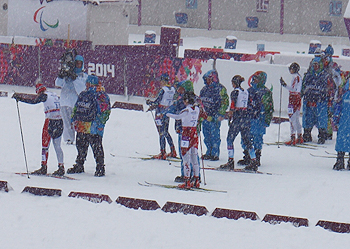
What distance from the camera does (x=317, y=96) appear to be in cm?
1581

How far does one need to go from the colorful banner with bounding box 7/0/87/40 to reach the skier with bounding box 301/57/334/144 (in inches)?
592

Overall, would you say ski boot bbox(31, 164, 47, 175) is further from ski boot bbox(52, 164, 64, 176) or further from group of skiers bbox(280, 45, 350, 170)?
group of skiers bbox(280, 45, 350, 170)

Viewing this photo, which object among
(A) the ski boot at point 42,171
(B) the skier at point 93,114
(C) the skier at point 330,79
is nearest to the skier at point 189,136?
(B) the skier at point 93,114

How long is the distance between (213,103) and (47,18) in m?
17.6

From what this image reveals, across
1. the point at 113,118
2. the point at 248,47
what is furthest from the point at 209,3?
the point at 113,118

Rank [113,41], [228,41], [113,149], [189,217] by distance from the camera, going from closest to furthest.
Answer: [189,217], [113,149], [113,41], [228,41]

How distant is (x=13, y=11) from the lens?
30.2 m

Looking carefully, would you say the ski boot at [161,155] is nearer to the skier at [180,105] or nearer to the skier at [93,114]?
the skier at [180,105]

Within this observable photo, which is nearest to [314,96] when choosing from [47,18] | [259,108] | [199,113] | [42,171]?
[259,108]

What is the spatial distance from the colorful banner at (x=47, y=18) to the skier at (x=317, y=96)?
15047 mm

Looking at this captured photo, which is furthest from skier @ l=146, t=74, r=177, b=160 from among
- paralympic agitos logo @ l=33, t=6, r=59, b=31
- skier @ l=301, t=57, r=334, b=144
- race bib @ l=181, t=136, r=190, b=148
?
paralympic agitos logo @ l=33, t=6, r=59, b=31

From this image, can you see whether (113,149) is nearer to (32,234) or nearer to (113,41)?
(32,234)

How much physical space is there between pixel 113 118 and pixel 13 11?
13789mm

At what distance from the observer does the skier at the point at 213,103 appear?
1332 centimetres
